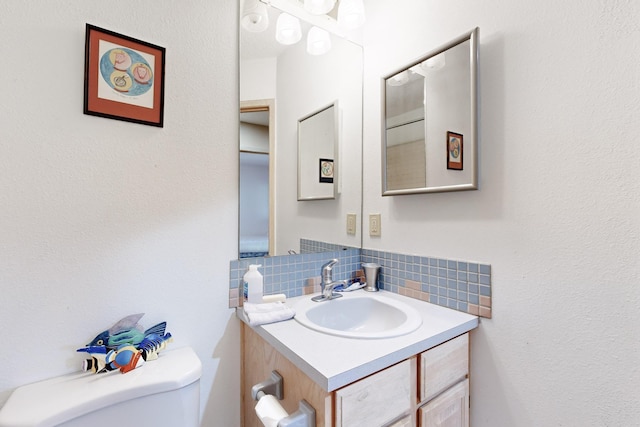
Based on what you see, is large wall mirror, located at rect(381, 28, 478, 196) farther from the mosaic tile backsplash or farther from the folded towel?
the folded towel

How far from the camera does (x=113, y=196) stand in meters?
0.87

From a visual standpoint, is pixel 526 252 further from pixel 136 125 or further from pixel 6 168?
pixel 6 168

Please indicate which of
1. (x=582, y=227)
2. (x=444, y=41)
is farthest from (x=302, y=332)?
(x=444, y=41)

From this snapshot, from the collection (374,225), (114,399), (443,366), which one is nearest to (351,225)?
(374,225)

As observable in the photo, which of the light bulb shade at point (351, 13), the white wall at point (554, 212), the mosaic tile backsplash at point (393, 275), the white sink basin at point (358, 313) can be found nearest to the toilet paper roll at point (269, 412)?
the white sink basin at point (358, 313)

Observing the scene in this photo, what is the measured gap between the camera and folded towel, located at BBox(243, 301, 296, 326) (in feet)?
3.07

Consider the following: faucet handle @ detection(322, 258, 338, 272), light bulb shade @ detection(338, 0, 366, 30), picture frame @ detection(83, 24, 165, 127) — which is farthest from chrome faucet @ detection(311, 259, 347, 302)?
light bulb shade @ detection(338, 0, 366, 30)

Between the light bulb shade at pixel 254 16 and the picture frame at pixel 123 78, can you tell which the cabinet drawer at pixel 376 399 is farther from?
the light bulb shade at pixel 254 16

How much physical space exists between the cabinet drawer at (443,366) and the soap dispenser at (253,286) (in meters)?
0.58

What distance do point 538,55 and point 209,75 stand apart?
3.51 feet

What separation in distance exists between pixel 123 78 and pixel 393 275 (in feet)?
4.06

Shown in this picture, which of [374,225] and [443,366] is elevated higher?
[374,225]

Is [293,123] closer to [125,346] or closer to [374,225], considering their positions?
[374,225]

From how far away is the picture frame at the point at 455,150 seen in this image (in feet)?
3.37
